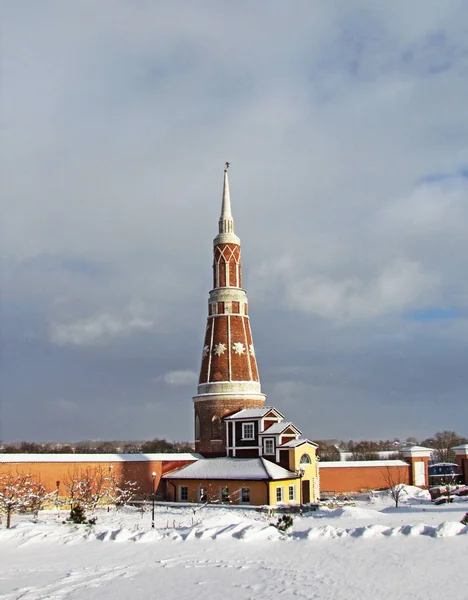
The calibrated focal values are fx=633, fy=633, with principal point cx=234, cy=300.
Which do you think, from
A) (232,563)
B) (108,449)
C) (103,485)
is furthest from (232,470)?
(108,449)

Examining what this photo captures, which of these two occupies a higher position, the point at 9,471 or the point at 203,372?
the point at 203,372

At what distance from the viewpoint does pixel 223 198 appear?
42.4 m

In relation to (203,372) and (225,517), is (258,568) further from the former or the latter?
(203,372)

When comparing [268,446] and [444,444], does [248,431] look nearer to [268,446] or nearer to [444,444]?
[268,446]

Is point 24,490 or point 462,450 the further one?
point 462,450

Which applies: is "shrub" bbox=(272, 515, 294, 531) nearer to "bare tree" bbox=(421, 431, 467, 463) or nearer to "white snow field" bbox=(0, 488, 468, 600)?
"white snow field" bbox=(0, 488, 468, 600)

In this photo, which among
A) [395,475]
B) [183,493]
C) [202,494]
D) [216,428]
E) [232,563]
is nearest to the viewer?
[232,563]

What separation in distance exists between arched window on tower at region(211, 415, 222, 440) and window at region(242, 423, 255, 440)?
1.99 metres

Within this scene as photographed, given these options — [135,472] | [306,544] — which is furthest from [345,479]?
[306,544]

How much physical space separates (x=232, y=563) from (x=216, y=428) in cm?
2220

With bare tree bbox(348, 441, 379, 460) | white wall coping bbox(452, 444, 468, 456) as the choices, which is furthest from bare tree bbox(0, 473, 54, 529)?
bare tree bbox(348, 441, 379, 460)

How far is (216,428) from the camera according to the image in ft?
123

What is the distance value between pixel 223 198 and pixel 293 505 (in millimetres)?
20591

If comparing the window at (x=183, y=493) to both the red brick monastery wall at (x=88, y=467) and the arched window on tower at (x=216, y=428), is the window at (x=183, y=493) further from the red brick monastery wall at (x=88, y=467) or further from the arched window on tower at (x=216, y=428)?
the arched window on tower at (x=216, y=428)
